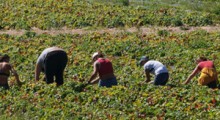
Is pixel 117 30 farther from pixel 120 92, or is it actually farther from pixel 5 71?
pixel 120 92

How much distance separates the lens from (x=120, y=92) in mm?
17500

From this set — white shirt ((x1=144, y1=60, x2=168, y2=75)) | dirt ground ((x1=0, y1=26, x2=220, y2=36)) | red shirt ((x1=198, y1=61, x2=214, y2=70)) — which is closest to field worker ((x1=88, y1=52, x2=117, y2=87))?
white shirt ((x1=144, y1=60, x2=168, y2=75))

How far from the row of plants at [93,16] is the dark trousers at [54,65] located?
44.6 feet

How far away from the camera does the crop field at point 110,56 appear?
1633 cm

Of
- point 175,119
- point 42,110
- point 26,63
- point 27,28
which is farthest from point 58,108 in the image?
point 27,28

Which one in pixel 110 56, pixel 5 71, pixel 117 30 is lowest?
pixel 117 30

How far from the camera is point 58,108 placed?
1656cm

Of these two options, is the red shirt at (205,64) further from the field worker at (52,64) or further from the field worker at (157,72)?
the field worker at (52,64)

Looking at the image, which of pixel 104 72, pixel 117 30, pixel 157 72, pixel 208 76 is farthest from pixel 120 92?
pixel 117 30

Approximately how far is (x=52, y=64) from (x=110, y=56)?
670cm

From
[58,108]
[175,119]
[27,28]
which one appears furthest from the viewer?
[27,28]

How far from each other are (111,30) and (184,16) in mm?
3728

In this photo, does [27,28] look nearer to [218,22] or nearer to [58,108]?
[218,22]

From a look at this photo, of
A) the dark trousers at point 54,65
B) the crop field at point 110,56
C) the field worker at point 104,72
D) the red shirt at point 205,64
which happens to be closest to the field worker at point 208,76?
the red shirt at point 205,64
